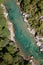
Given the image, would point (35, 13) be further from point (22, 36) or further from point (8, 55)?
point (8, 55)

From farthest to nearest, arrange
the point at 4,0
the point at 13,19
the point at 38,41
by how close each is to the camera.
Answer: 1. the point at 4,0
2. the point at 13,19
3. the point at 38,41

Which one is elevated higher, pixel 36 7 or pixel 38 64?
pixel 36 7

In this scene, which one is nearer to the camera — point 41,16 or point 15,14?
point 41,16

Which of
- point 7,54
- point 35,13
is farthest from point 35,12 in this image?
point 7,54

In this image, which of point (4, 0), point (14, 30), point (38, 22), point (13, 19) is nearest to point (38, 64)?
point (38, 22)

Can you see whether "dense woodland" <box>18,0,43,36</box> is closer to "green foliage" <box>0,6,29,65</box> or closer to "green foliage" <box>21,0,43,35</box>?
"green foliage" <box>21,0,43,35</box>

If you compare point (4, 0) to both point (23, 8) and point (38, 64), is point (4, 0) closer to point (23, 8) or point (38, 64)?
point (23, 8)

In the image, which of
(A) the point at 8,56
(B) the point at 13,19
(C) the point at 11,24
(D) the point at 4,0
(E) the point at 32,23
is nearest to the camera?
(A) the point at 8,56
